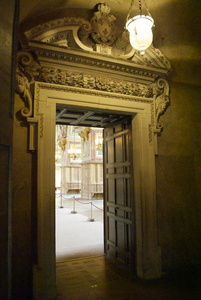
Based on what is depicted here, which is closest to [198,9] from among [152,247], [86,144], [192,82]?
[192,82]

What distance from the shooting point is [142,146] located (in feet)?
13.0

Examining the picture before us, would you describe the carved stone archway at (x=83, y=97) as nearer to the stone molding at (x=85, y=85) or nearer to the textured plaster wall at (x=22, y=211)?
the stone molding at (x=85, y=85)

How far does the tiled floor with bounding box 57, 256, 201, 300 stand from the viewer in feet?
10.6

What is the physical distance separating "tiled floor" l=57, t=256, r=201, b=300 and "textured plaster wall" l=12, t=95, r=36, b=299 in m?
0.65

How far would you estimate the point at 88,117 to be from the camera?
4.79 m

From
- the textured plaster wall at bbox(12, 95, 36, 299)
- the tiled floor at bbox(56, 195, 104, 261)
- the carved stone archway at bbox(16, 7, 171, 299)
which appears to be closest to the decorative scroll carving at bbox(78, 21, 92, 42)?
the carved stone archway at bbox(16, 7, 171, 299)

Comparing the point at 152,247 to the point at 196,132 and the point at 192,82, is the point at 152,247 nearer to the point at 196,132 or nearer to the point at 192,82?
the point at 196,132

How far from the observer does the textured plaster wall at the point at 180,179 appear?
13.4 feet

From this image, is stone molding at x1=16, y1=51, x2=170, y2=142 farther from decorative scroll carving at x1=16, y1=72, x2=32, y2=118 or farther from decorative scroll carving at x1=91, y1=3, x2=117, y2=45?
→ decorative scroll carving at x1=91, y1=3, x2=117, y2=45

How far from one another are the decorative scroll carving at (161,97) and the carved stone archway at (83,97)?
19 millimetres

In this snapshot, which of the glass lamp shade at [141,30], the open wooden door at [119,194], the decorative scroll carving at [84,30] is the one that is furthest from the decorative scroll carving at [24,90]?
the open wooden door at [119,194]

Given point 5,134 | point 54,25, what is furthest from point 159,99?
point 5,134

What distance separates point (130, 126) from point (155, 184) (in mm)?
1177

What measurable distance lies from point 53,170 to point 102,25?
8.34ft
